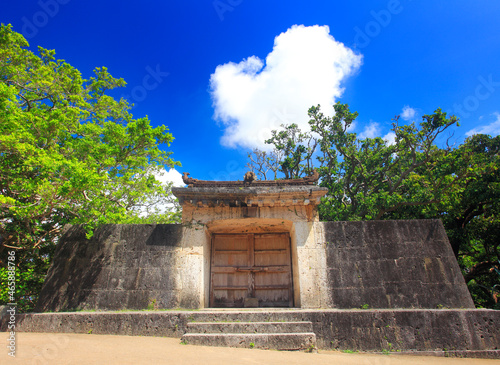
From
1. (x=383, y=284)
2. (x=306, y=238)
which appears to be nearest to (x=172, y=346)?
(x=306, y=238)

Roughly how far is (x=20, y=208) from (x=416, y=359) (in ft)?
→ 31.1

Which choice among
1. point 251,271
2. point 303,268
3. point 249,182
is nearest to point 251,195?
point 249,182

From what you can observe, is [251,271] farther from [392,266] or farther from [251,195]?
[392,266]

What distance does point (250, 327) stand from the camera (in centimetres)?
559

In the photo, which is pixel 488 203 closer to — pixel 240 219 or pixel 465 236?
pixel 465 236

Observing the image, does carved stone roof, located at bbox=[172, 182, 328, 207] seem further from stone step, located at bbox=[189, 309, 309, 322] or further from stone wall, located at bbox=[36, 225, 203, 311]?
stone step, located at bbox=[189, 309, 309, 322]

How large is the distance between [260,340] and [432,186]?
12002 mm

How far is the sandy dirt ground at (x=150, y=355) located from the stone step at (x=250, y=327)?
56 centimetres

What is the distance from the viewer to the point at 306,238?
7758 mm

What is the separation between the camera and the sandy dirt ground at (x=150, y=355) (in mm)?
3779

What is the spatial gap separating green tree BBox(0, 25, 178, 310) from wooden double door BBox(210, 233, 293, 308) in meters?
3.47

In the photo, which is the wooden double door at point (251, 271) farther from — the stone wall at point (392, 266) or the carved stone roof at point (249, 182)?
the carved stone roof at point (249, 182)

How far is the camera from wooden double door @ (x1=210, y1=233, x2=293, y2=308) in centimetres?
868

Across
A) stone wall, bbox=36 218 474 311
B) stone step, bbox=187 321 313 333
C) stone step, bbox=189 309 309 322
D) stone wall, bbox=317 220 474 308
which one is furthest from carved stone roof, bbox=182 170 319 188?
stone step, bbox=187 321 313 333
